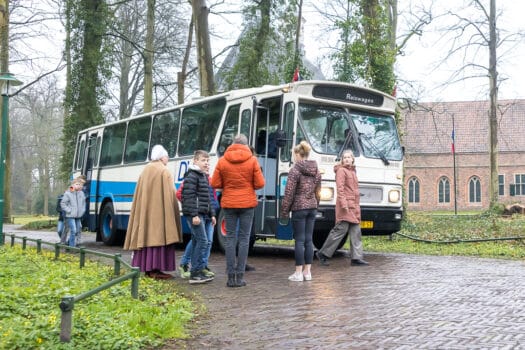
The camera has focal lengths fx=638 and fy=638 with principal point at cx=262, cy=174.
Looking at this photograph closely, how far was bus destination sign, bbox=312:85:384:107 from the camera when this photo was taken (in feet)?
37.7

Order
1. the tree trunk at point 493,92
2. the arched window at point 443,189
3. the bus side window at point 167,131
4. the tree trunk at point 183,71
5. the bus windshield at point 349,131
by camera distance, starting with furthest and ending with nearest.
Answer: the arched window at point 443,189 → the tree trunk at point 493,92 → the tree trunk at point 183,71 → the bus side window at point 167,131 → the bus windshield at point 349,131

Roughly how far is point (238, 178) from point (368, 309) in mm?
2511

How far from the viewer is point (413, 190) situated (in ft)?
186

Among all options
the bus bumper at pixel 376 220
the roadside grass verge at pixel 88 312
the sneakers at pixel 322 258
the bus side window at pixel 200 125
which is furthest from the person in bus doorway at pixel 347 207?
the bus side window at pixel 200 125

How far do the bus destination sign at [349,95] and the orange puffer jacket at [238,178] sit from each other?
3.62m

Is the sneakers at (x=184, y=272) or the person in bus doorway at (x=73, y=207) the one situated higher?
the person in bus doorway at (x=73, y=207)

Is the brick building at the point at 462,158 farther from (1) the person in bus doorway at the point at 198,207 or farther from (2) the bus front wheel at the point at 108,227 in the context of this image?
(1) the person in bus doorway at the point at 198,207

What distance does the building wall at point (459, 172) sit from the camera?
53844 millimetres

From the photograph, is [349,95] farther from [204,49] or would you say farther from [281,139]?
[204,49]

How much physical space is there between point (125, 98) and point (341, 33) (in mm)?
18187

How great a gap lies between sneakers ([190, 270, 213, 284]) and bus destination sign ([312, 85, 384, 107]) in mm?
4313

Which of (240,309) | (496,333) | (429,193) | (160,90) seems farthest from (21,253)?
(429,193)

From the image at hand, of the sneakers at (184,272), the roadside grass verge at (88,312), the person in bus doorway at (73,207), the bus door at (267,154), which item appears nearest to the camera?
the roadside grass verge at (88,312)

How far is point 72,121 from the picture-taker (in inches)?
960
